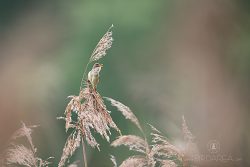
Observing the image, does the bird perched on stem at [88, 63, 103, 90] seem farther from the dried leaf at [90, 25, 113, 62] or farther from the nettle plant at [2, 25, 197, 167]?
the dried leaf at [90, 25, 113, 62]

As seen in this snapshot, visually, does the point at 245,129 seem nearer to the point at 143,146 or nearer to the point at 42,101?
the point at 143,146

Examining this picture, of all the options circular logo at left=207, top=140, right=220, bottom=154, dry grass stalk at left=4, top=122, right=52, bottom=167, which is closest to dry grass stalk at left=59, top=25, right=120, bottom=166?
dry grass stalk at left=4, top=122, right=52, bottom=167

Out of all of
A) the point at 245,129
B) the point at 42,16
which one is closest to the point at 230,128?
the point at 245,129

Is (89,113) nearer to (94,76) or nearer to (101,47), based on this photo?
(94,76)

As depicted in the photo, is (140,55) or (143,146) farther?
(140,55)

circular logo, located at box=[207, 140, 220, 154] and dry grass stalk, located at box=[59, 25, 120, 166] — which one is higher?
dry grass stalk, located at box=[59, 25, 120, 166]

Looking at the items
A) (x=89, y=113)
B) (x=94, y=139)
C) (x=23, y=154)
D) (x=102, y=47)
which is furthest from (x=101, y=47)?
(x=23, y=154)

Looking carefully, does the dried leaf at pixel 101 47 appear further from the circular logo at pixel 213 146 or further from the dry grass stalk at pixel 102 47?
the circular logo at pixel 213 146
